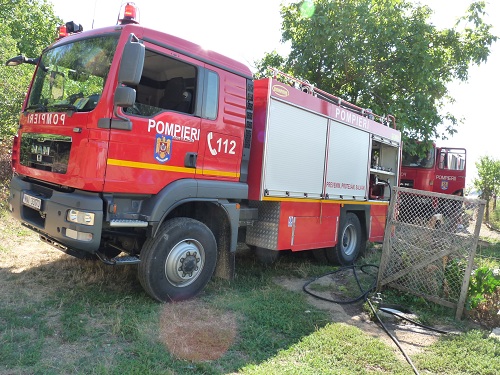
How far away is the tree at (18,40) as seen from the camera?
29.0 ft

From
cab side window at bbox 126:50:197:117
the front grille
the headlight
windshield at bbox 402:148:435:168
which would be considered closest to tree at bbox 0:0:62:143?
the front grille

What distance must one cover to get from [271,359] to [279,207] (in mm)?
2438

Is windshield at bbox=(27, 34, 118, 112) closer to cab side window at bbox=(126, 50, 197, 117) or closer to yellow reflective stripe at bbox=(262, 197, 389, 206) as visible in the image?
cab side window at bbox=(126, 50, 197, 117)

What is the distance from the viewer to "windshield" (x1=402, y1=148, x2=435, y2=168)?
12.8 meters

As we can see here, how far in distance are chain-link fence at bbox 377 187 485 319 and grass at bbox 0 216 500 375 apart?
281mm

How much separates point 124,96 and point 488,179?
21026mm

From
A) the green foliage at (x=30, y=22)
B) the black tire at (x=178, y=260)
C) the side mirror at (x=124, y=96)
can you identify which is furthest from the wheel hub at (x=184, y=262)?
the green foliage at (x=30, y=22)

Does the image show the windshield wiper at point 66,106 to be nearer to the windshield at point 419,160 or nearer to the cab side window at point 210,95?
the cab side window at point 210,95

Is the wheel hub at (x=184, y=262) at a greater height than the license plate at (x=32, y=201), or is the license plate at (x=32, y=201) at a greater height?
the license plate at (x=32, y=201)

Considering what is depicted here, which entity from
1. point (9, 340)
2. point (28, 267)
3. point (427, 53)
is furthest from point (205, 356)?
point (427, 53)

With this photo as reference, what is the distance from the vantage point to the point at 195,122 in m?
4.37

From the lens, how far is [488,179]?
65.4 ft

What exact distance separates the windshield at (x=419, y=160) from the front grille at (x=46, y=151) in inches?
439

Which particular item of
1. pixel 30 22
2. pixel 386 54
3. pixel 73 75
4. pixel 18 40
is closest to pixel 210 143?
pixel 73 75
